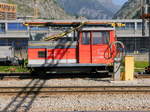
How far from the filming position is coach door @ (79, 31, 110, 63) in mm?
17234

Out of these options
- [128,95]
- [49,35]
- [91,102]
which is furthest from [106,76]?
[91,102]

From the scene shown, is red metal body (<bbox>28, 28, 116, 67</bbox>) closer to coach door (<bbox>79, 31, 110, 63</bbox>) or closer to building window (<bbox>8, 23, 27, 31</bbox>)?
coach door (<bbox>79, 31, 110, 63</bbox>)

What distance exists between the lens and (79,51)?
17.2m

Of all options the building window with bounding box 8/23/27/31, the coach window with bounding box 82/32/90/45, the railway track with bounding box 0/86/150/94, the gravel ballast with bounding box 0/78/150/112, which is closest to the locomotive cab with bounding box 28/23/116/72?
the coach window with bounding box 82/32/90/45

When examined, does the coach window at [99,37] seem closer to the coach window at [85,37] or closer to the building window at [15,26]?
the coach window at [85,37]

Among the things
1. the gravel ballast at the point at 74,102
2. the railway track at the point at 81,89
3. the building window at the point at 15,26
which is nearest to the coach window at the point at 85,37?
the railway track at the point at 81,89

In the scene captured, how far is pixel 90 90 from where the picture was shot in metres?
13.1

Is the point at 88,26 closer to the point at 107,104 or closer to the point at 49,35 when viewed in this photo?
the point at 49,35

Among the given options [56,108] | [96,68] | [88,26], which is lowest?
[56,108]

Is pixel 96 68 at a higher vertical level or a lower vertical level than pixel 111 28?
lower

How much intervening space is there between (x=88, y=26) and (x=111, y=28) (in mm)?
1424

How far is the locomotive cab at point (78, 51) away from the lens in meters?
17.2

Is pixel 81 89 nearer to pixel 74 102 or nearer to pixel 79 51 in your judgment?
pixel 74 102

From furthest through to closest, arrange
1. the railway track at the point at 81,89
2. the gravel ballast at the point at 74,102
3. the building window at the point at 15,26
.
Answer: the building window at the point at 15,26
the railway track at the point at 81,89
the gravel ballast at the point at 74,102
